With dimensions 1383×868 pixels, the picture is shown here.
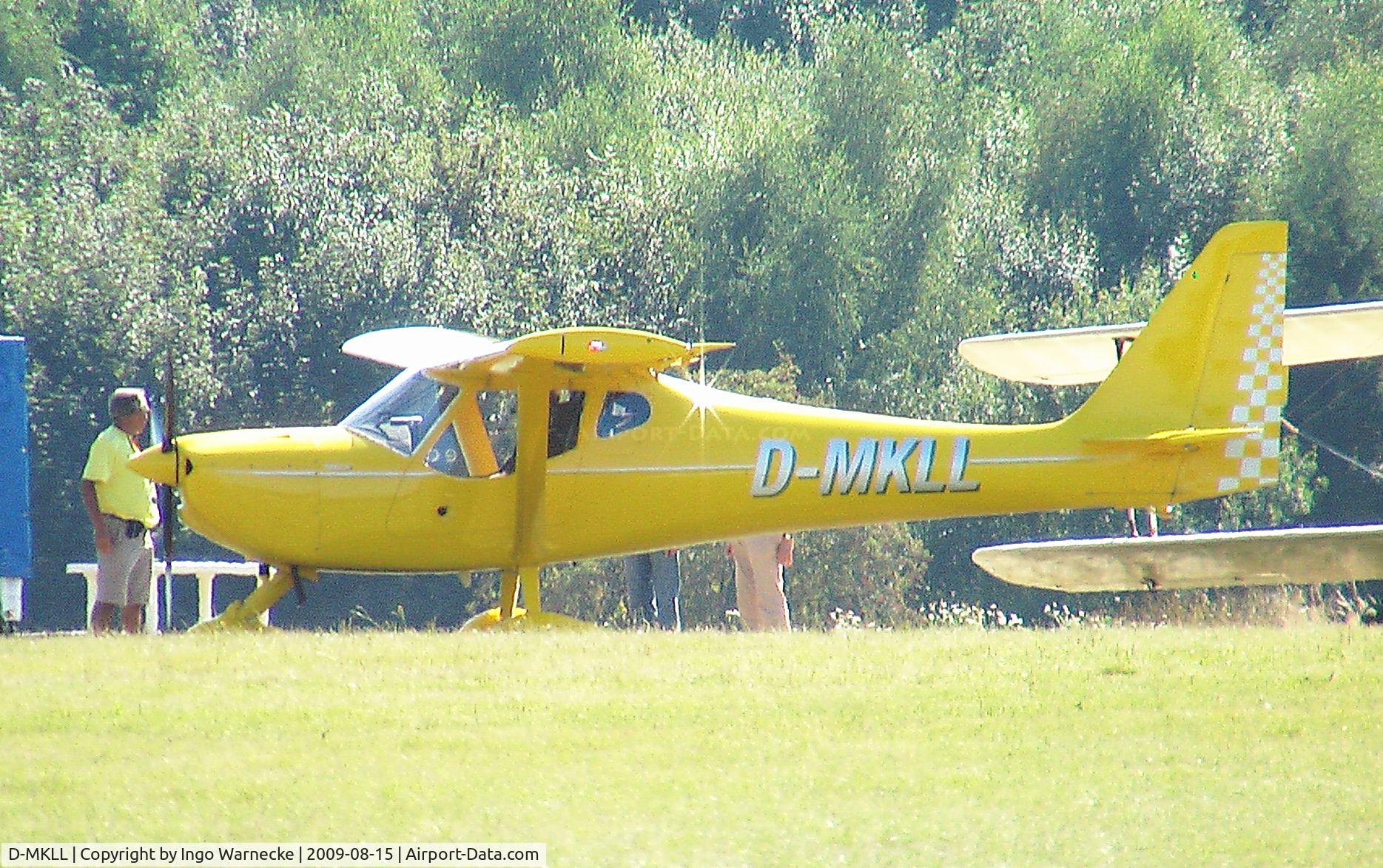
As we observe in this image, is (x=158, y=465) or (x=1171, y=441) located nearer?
(x=158, y=465)

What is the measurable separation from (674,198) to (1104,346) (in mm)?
33456

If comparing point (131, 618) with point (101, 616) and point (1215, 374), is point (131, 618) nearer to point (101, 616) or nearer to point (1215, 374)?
point (101, 616)

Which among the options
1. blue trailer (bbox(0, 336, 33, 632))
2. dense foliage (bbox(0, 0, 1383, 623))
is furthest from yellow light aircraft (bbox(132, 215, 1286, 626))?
dense foliage (bbox(0, 0, 1383, 623))

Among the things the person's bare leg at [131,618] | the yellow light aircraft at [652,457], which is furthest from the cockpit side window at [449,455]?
the person's bare leg at [131,618]

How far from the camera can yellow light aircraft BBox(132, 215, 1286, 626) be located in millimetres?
13266

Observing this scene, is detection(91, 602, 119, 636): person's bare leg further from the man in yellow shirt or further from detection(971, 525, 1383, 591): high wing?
detection(971, 525, 1383, 591): high wing

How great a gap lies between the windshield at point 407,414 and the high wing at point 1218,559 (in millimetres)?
4060

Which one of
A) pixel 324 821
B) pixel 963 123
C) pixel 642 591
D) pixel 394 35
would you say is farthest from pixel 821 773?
pixel 394 35

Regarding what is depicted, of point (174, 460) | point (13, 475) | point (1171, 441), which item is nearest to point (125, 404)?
point (174, 460)

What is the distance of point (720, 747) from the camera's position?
9.28m

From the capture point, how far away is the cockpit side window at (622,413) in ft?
44.6

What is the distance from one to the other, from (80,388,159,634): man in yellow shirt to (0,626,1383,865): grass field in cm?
172

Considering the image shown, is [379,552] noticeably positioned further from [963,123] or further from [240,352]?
[963,123]

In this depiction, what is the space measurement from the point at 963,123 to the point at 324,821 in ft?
164
